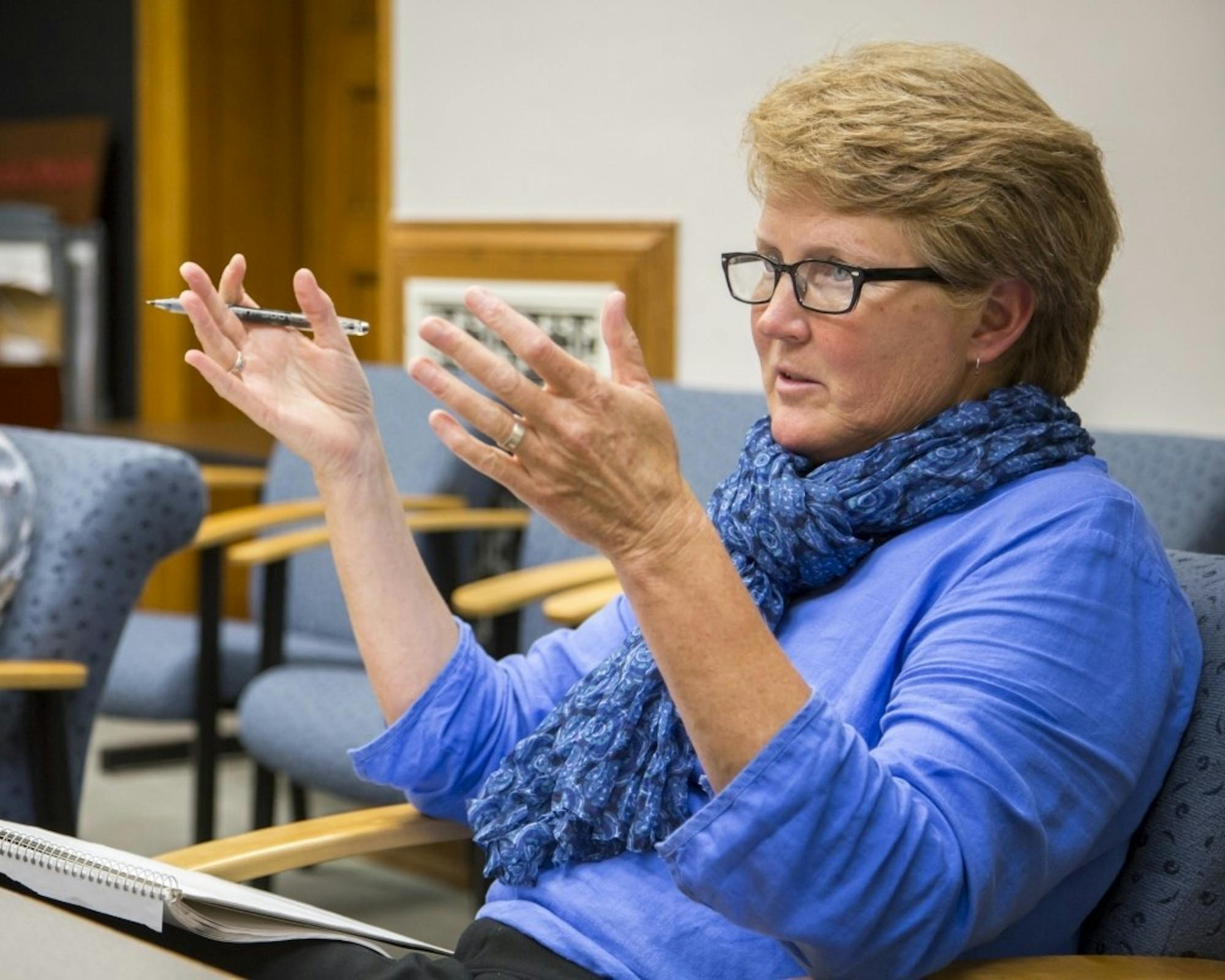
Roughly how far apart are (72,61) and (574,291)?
3215 mm

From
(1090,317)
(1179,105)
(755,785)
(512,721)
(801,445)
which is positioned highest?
(1179,105)

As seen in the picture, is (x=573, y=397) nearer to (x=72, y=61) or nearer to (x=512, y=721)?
(x=512, y=721)

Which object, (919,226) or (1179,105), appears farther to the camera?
(1179,105)

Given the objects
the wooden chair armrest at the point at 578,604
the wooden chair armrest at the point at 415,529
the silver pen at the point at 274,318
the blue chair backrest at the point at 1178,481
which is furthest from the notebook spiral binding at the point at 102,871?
the wooden chair armrest at the point at 415,529

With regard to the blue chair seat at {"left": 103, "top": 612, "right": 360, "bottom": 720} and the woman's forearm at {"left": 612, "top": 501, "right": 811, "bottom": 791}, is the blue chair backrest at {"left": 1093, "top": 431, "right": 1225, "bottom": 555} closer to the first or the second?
the woman's forearm at {"left": 612, "top": 501, "right": 811, "bottom": 791}

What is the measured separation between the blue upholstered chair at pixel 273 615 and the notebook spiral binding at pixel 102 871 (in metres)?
1.75

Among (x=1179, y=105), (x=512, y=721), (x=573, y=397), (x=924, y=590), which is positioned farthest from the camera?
(x=1179, y=105)

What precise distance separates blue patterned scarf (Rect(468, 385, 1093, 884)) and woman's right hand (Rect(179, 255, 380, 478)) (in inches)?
12.1

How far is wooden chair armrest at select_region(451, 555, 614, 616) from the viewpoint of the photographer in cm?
255

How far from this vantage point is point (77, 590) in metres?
2.22

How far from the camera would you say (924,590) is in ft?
4.23

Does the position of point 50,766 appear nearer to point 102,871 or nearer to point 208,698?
point 208,698

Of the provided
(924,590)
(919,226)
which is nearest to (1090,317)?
(919,226)

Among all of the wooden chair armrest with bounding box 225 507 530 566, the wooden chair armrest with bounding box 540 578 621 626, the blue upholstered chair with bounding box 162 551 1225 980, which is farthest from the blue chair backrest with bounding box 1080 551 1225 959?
the wooden chair armrest with bounding box 225 507 530 566
